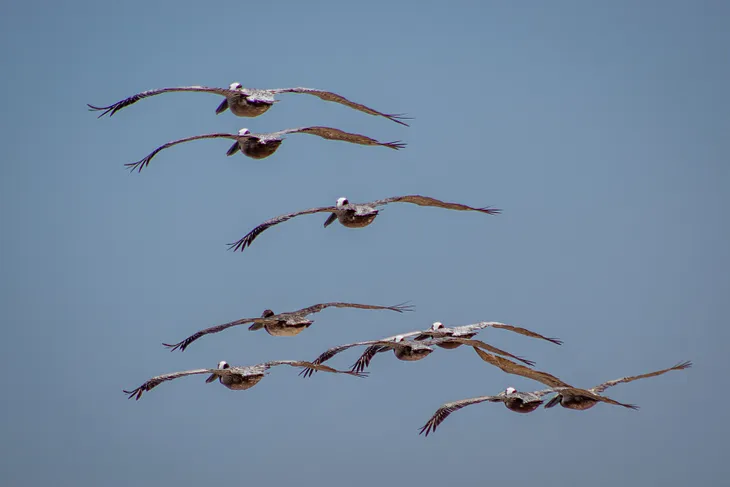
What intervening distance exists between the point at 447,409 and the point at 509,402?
1.39m

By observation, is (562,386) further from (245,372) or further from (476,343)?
(245,372)

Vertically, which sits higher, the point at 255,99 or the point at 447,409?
the point at 255,99

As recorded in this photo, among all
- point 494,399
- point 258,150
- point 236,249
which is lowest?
point 494,399

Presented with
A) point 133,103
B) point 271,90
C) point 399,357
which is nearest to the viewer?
point 133,103

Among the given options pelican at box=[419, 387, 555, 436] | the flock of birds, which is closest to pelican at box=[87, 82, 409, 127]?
the flock of birds

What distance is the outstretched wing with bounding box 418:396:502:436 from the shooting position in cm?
3100

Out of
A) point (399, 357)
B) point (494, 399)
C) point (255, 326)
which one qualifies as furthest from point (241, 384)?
point (494, 399)

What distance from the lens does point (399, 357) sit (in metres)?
31.0

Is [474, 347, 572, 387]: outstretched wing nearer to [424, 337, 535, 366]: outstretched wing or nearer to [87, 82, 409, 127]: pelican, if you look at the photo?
[424, 337, 535, 366]: outstretched wing

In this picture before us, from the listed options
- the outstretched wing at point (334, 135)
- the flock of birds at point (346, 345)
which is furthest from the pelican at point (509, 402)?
the outstretched wing at point (334, 135)

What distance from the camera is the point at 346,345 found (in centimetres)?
3025

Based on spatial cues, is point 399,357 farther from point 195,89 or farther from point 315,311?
point 195,89

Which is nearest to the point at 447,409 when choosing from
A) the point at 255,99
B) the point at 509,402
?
the point at 509,402

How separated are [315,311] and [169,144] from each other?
201 inches
